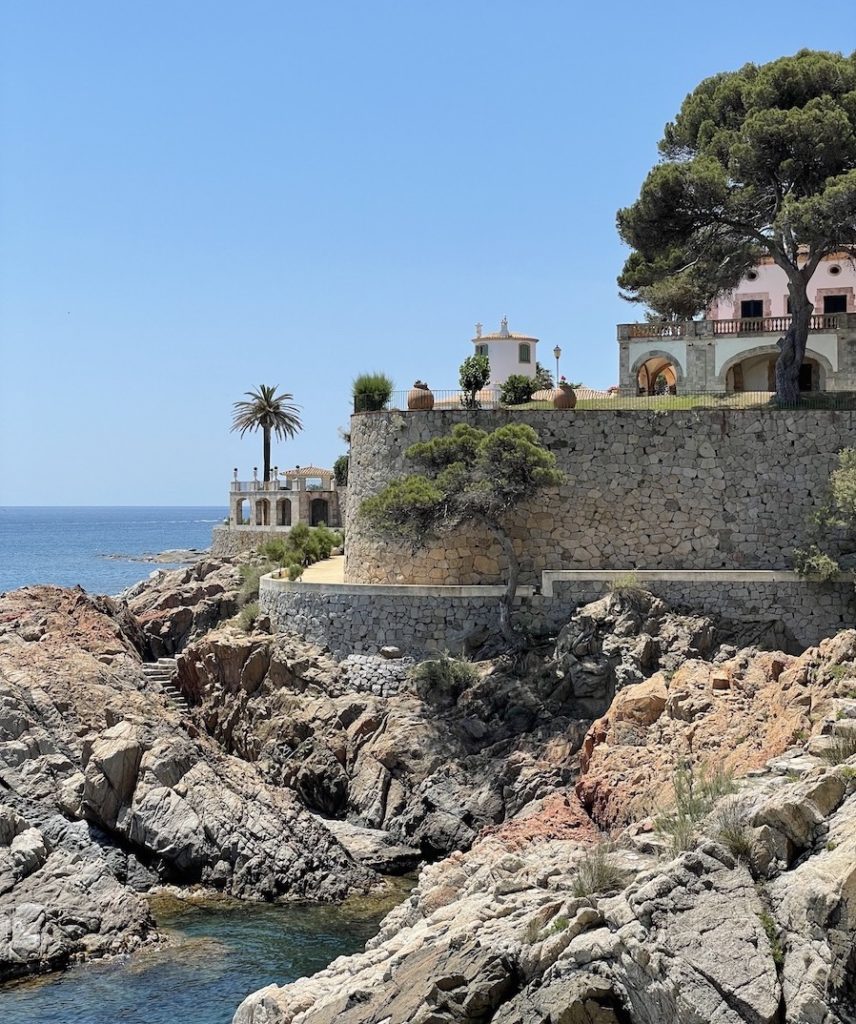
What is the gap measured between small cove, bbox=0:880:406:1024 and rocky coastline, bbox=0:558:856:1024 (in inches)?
24.1

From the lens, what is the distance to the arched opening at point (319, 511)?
56406 millimetres

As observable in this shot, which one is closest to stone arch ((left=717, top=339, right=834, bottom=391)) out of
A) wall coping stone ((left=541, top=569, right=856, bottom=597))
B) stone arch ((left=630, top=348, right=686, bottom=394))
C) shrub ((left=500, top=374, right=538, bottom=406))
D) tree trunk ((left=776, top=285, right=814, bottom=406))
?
stone arch ((left=630, top=348, right=686, bottom=394))

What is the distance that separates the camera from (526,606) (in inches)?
1324

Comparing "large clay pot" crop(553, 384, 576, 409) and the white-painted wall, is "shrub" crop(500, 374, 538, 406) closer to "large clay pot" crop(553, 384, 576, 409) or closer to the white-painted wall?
"large clay pot" crop(553, 384, 576, 409)

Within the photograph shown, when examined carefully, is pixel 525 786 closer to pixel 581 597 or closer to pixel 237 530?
pixel 581 597

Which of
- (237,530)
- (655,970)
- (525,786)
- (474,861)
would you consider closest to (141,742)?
(525,786)

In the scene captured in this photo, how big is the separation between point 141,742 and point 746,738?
12.1 metres

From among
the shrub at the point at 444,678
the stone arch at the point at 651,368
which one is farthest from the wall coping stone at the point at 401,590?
the stone arch at the point at 651,368

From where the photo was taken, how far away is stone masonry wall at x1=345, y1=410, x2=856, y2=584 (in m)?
34.0

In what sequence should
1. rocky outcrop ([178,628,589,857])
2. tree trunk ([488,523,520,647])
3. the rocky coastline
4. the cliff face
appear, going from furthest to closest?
1. tree trunk ([488,523,520,647])
2. rocky outcrop ([178,628,589,857])
3. the rocky coastline
4. the cliff face

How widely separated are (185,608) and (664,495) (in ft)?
51.8

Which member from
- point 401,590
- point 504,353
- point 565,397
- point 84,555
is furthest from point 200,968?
point 84,555

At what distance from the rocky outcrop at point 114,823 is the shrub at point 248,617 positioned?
5730 millimetres

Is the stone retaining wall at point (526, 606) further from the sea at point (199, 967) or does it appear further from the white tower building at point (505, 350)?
the white tower building at point (505, 350)
